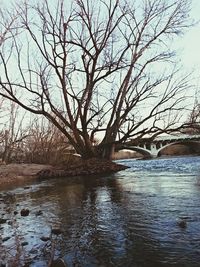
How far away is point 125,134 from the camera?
20031mm

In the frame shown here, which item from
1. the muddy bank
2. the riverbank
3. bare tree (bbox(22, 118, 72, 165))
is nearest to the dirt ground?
the riverbank

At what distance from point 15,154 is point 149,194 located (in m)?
22.1

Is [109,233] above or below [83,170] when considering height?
below

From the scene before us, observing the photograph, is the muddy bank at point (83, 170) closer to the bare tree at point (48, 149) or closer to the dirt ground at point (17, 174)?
the dirt ground at point (17, 174)

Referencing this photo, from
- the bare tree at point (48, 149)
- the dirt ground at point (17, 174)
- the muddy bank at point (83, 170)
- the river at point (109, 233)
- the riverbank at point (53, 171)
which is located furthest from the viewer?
the bare tree at point (48, 149)

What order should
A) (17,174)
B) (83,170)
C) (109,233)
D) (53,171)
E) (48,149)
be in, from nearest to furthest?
(109,233), (17,174), (53,171), (83,170), (48,149)

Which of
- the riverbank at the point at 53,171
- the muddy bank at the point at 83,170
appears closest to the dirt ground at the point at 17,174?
the riverbank at the point at 53,171

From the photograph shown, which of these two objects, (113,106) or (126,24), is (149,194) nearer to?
(113,106)

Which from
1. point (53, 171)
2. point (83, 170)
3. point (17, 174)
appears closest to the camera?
point (17, 174)

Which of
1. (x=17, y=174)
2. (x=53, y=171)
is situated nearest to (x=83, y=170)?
(x=53, y=171)

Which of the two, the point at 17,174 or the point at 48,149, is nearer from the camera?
the point at 17,174

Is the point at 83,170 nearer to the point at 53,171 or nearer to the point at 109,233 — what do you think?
the point at 53,171

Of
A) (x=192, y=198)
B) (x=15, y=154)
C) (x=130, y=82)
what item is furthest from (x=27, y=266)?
(x=15, y=154)

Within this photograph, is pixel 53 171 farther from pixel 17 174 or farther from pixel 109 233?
pixel 109 233
